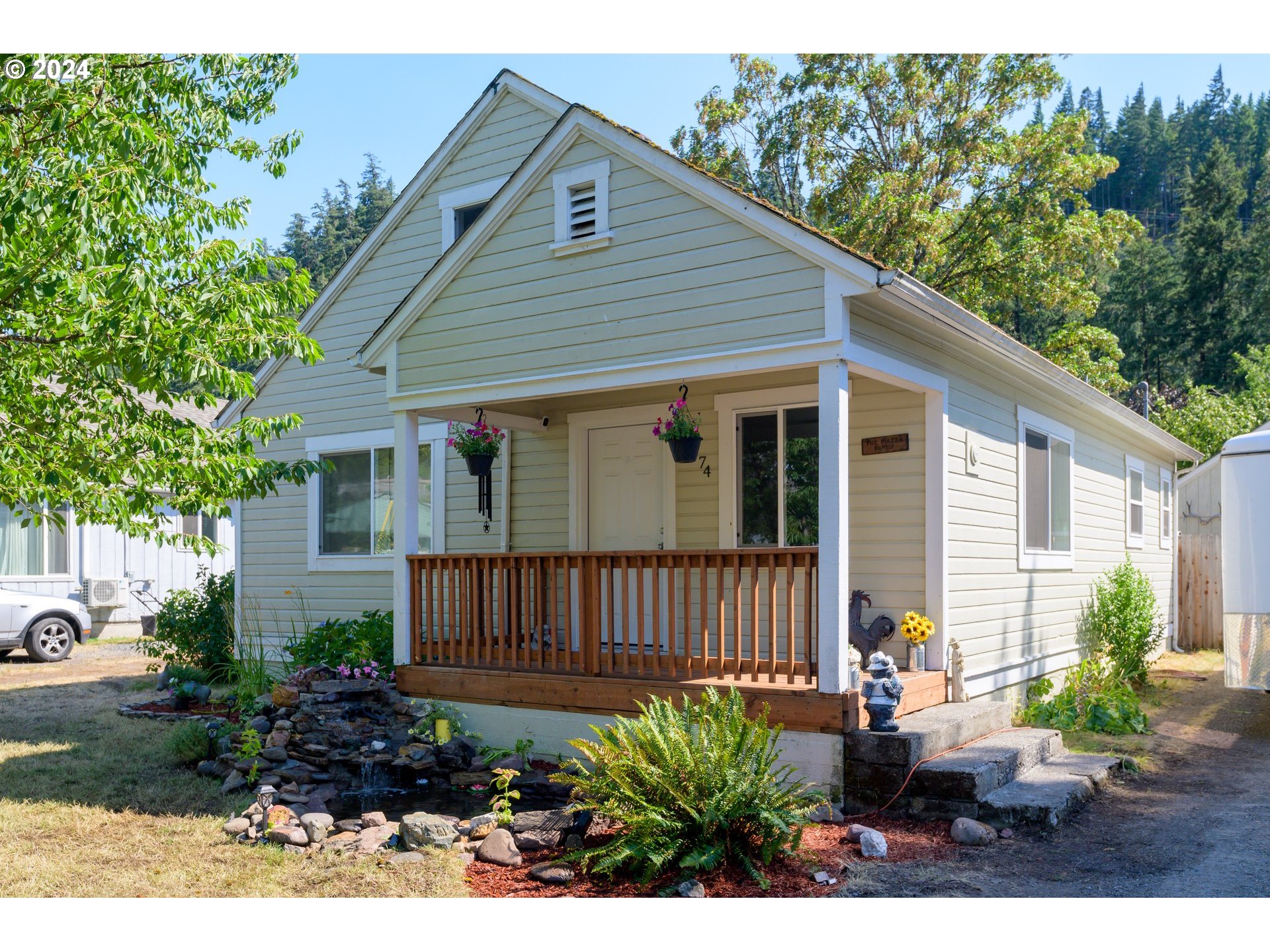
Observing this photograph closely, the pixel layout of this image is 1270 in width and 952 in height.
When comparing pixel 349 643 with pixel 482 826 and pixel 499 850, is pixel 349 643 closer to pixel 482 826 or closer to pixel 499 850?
pixel 482 826

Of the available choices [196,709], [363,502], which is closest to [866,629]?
[363,502]

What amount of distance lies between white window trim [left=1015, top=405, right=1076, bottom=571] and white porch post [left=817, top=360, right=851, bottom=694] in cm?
380

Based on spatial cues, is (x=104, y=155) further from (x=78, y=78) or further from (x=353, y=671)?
(x=353, y=671)

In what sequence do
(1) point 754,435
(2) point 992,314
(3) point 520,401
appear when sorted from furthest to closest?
1. (2) point 992,314
2. (3) point 520,401
3. (1) point 754,435

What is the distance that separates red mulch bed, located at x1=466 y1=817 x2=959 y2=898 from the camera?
5090 mm

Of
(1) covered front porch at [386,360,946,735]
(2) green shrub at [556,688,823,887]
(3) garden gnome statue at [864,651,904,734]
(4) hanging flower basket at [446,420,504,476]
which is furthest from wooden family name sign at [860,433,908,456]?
(4) hanging flower basket at [446,420,504,476]

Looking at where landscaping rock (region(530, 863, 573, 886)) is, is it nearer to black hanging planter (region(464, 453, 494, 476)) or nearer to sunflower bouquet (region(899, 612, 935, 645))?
sunflower bouquet (region(899, 612, 935, 645))

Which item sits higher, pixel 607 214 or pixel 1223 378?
pixel 1223 378

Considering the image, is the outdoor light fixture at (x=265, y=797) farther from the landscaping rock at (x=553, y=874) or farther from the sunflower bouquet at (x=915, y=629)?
the sunflower bouquet at (x=915, y=629)

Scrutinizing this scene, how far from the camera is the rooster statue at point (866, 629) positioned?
8211mm

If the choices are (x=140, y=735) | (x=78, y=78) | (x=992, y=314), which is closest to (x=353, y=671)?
(x=140, y=735)

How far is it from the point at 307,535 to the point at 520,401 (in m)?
4.32

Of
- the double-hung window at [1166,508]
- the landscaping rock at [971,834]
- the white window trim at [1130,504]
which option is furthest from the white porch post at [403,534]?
the double-hung window at [1166,508]

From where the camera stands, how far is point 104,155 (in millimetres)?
6352
